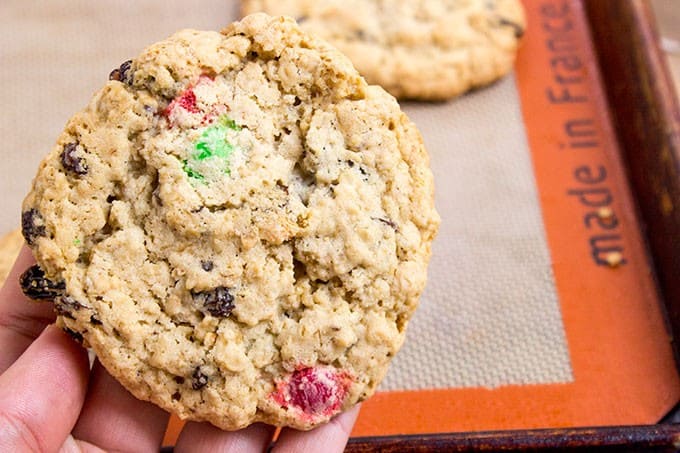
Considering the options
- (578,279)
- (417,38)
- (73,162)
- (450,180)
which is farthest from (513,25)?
(73,162)

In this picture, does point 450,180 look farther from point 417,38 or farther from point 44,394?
point 44,394

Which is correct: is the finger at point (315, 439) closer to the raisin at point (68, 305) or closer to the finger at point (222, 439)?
the finger at point (222, 439)

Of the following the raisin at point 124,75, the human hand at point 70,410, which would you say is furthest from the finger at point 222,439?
the raisin at point 124,75

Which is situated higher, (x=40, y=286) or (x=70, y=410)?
(x=40, y=286)

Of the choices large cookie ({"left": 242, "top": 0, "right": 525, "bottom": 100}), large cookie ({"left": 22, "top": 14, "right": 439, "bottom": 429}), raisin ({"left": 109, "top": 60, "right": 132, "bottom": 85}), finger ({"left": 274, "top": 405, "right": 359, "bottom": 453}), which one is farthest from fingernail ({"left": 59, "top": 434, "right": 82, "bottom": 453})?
large cookie ({"left": 242, "top": 0, "right": 525, "bottom": 100})

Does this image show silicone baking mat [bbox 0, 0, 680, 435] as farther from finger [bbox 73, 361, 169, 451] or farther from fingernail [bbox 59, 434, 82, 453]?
fingernail [bbox 59, 434, 82, 453]
